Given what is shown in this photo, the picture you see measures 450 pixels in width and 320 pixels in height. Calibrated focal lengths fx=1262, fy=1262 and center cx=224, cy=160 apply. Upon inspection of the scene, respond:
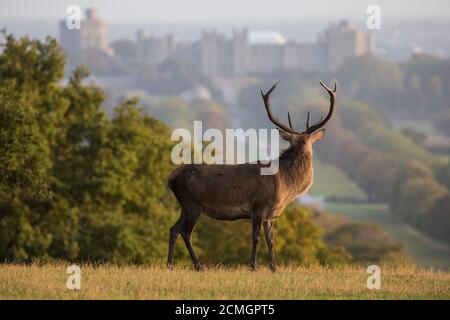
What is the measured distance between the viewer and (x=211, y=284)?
22.9 m

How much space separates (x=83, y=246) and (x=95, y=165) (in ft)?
17.0

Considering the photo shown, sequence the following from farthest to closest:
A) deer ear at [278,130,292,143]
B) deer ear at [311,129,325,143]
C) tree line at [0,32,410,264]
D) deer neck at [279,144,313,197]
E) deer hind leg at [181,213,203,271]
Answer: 1. tree line at [0,32,410,264]
2. deer ear at [311,129,325,143]
3. deer neck at [279,144,313,197]
4. deer ear at [278,130,292,143]
5. deer hind leg at [181,213,203,271]

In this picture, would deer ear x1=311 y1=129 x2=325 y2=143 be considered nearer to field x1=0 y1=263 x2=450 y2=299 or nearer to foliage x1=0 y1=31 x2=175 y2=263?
field x1=0 y1=263 x2=450 y2=299

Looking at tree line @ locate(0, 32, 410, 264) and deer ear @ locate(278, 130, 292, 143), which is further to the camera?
tree line @ locate(0, 32, 410, 264)

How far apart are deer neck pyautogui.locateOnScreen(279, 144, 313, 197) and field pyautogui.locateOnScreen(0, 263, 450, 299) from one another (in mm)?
1765

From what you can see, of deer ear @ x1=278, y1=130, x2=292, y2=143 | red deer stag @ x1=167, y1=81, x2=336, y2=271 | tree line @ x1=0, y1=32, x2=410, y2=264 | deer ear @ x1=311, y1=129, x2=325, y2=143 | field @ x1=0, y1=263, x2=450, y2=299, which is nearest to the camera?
field @ x1=0, y1=263, x2=450, y2=299

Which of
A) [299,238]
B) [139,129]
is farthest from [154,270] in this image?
[299,238]

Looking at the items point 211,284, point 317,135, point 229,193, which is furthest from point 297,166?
point 211,284

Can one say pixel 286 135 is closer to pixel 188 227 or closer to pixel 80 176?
pixel 188 227

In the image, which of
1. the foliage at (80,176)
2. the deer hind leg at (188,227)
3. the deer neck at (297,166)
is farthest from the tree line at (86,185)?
the deer neck at (297,166)

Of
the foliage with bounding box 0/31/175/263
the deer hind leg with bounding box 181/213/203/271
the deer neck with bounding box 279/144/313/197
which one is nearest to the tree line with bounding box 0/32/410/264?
the foliage with bounding box 0/31/175/263

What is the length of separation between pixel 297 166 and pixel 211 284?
3818 millimetres

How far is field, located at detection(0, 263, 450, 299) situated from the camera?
2139 cm
